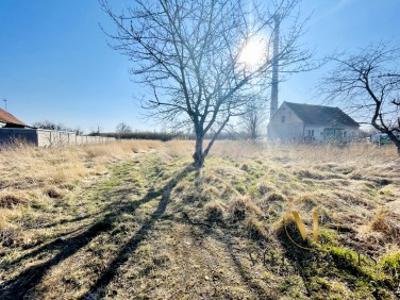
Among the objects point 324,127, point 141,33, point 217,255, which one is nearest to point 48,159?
point 141,33

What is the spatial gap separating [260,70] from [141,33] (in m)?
3.96

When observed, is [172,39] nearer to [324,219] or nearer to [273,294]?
[324,219]

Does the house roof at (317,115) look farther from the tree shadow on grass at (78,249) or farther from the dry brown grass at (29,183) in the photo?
the tree shadow on grass at (78,249)

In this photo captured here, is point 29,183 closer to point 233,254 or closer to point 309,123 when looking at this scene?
point 233,254

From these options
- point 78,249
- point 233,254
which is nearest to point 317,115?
point 233,254

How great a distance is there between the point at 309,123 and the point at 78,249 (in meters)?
23.6

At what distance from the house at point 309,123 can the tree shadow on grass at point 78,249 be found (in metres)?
19.8

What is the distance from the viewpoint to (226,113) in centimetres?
838

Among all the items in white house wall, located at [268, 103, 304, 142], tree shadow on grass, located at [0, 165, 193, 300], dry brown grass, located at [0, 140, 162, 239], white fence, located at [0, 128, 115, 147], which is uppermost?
white house wall, located at [268, 103, 304, 142]

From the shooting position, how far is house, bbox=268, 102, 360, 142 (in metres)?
21.8

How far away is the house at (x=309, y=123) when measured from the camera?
21812mm

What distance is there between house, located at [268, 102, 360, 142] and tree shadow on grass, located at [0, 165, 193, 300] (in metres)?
19.8

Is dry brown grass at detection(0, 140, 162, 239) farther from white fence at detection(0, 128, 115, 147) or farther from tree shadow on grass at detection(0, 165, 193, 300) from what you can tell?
white fence at detection(0, 128, 115, 147)

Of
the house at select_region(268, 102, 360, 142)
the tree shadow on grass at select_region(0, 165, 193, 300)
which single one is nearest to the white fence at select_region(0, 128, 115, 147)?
the tree shadow on grass at select_region(0, 165, 193, 300)
